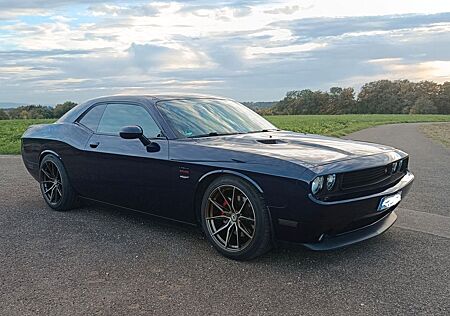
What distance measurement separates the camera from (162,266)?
4078mm

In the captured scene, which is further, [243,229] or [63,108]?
[63,108]

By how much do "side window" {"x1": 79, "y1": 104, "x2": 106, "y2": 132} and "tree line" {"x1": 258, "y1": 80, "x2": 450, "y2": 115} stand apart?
2198 inches

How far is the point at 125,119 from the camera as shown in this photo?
17.2 ft

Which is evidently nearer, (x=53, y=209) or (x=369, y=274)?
(x=369, y=274)

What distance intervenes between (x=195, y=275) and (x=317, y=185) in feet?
3.77

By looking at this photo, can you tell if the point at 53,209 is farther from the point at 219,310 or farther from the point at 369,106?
the point at 369,106

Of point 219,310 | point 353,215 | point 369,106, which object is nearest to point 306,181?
point 353,215

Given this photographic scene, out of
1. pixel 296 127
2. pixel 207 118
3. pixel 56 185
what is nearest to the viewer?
pixel 207 118

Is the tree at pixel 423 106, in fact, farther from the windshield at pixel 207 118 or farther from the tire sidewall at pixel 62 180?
the tire sidewall at pixel 62 180

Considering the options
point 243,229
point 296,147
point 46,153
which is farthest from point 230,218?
point 46,153

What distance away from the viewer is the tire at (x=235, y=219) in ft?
13.0

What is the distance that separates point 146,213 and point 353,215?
205 cm

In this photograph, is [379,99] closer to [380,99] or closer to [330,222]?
[380,99]

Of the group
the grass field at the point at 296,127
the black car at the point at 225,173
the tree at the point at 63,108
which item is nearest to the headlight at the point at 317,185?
the black car at the point at 225,173
